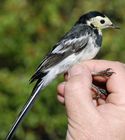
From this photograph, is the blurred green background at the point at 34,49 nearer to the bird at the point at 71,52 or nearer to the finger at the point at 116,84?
the bird at the point at 71,52

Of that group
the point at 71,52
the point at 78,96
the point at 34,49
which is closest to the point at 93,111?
the point at 78,96

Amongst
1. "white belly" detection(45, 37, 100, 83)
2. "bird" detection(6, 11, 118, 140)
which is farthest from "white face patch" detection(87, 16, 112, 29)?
"white belly" detection(45, 37, 100, 83)

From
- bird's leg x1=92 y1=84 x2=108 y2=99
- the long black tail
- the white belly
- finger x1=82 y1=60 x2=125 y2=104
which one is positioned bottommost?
bird's leg x1=92 y1=84 x2=108 y2=99

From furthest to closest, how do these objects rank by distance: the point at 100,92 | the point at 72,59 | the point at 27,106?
the point at 72,59, the point at 27,106, the point at 100,92

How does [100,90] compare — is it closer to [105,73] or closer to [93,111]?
[105,73]

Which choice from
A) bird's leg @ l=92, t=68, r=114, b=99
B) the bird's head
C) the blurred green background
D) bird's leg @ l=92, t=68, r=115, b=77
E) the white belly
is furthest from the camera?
the blurred green background

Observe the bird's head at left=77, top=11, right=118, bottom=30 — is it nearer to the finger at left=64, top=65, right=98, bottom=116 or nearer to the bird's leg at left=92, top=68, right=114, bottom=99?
the bird's leg at left=92, top=68, right=114, bottom=99

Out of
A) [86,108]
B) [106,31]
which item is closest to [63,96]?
[86,108]
